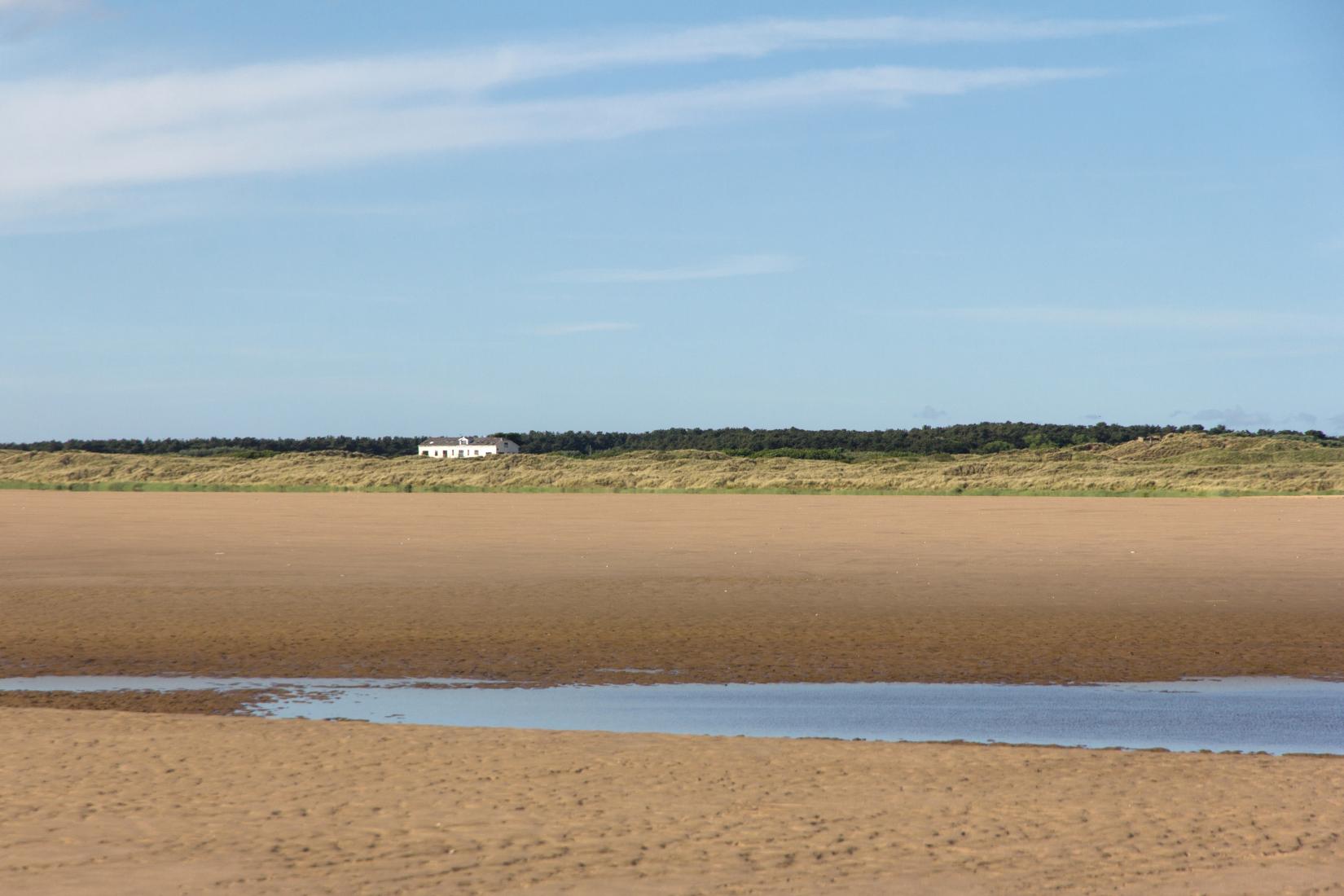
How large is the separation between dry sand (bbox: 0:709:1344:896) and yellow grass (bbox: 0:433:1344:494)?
175ft

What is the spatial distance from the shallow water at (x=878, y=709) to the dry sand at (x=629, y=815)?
98 centimetres

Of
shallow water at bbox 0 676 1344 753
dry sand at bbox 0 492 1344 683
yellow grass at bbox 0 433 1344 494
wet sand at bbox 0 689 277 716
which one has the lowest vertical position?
shallow water at bbox 0 676 1344 753

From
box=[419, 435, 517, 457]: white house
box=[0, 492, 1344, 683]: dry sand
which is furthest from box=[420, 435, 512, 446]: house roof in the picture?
box=[0, 492, 1344, 683]: dry sand

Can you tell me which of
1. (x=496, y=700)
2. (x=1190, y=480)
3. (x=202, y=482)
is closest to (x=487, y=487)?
(x=202, y=482)

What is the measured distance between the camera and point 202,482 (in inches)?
2938

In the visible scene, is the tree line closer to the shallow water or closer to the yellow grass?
the yellow grass

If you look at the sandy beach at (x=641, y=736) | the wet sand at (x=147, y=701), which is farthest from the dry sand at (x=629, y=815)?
the wet sand at (x=147, y=701)

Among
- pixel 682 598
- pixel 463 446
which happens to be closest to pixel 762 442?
pixel 463 446

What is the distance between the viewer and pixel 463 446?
14912 centimetres

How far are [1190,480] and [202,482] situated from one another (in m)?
49.6

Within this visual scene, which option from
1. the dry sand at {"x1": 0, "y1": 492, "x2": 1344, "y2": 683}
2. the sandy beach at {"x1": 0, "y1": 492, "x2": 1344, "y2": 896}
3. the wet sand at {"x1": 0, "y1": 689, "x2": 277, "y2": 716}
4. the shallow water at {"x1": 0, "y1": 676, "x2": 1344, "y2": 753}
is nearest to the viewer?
the sandy beach at {"x1": 0, "y1": 492, "x2": 1344, "y2": 896}

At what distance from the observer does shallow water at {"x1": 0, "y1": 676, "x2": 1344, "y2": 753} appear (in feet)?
39.8

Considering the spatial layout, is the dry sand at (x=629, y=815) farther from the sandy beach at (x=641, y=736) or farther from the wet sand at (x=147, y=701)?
the wet sand at (x=147, y=701)

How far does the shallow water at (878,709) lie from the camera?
12.1m
